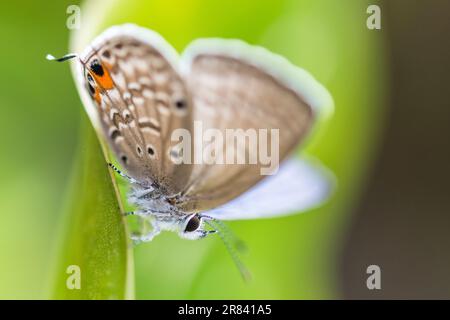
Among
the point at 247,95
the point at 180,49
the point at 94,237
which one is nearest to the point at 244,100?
the point at 247,95

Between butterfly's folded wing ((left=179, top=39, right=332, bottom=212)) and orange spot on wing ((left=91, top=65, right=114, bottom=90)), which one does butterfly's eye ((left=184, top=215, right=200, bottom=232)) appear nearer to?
butterfly's folded wing ((left=179, top=39, right=332, bottom=212))

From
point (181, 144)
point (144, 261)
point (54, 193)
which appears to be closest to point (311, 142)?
point (181, 144)

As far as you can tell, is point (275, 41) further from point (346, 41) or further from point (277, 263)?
point (277, 263)

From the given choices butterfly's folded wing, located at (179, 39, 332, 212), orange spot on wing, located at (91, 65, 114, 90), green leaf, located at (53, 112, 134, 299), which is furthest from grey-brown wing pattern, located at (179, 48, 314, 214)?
green leaf, located at (53, 112, 134, 299)

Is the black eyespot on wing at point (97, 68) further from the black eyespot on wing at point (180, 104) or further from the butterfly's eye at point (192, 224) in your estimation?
the butterfly's eye at point (192, 224)

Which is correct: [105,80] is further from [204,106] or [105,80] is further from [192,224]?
[192,224]

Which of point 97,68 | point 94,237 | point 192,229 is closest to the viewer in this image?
point 94,237

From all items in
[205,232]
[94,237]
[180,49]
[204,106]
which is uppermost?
[180,49]
